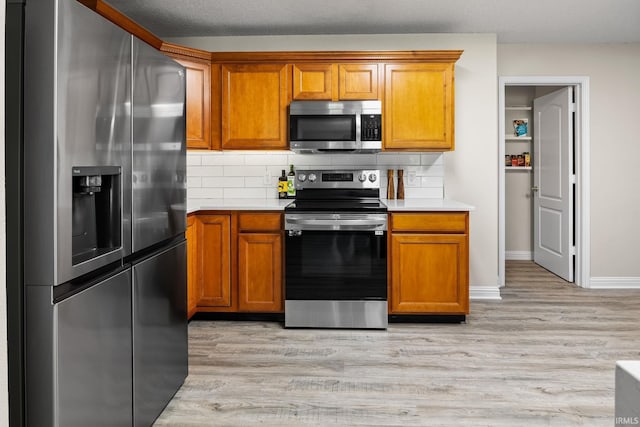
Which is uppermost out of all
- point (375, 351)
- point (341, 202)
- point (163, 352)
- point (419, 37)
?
point (419, 37)

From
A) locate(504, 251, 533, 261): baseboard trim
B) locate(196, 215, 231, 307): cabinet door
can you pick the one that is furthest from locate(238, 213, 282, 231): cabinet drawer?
locate(504, 251, 533, 261): baseboard trim

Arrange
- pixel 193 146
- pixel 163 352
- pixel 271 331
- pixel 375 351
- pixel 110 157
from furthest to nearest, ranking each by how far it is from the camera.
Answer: pixel 193 146
pixel 271 331
pixel 375 351
pixel 163 352
pixel 110 157

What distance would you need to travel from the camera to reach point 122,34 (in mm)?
1894

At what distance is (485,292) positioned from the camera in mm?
4637

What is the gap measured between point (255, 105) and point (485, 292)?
2.47 metres

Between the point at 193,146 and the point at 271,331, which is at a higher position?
the point at 193,146

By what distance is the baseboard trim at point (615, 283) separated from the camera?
508cm

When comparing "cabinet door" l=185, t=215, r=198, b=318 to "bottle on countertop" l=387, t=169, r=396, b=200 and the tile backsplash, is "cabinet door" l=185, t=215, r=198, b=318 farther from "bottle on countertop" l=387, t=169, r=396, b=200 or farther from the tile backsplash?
"bottle on countertop" l=387, t=169, r=396, b=200

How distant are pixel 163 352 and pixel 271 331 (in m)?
1.46

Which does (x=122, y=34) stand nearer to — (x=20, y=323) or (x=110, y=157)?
(x=110, y=157)

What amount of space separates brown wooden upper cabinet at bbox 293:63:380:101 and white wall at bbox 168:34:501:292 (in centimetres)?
45

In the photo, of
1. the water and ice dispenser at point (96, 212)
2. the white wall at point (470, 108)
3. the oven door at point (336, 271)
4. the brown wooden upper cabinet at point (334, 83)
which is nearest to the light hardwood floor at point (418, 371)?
the oven door at point (336, 271)

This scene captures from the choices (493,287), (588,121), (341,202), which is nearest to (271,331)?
(341,202)

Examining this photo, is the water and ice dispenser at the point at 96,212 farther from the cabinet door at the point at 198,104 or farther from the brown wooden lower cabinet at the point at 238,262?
the cabinet door at the point at 198,104
